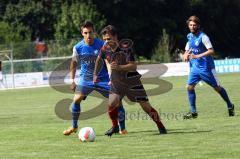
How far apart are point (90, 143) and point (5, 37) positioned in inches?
1880

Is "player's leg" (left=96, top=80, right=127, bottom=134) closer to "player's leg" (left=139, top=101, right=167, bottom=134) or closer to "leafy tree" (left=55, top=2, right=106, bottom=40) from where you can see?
"player's leg" (left=139, top=101, right=167, bottom=134)

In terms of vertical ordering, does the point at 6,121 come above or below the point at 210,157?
below

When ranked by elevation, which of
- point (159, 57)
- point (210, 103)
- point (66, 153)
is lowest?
point (159, 57)

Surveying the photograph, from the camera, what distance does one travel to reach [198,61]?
13.9 m

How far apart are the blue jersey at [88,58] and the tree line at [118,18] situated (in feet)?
149

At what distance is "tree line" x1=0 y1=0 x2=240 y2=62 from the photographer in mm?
58062

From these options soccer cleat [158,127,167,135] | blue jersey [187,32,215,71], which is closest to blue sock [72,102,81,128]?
soccer cleat [158,127,167,135]

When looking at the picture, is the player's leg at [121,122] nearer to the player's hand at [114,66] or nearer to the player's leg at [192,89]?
the player's hand at [114,66]

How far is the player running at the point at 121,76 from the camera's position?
10570 millimetres

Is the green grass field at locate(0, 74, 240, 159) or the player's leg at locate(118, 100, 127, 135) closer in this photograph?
the green grass field at locate(0, 74, 240, 159)

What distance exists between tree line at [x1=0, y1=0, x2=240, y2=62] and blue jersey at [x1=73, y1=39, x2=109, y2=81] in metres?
45.5

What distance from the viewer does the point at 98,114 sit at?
16.3m

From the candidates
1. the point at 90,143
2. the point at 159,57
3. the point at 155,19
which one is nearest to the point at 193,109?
the point at 90,143

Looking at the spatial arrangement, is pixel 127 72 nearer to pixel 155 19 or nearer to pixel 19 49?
pixel 19 49
